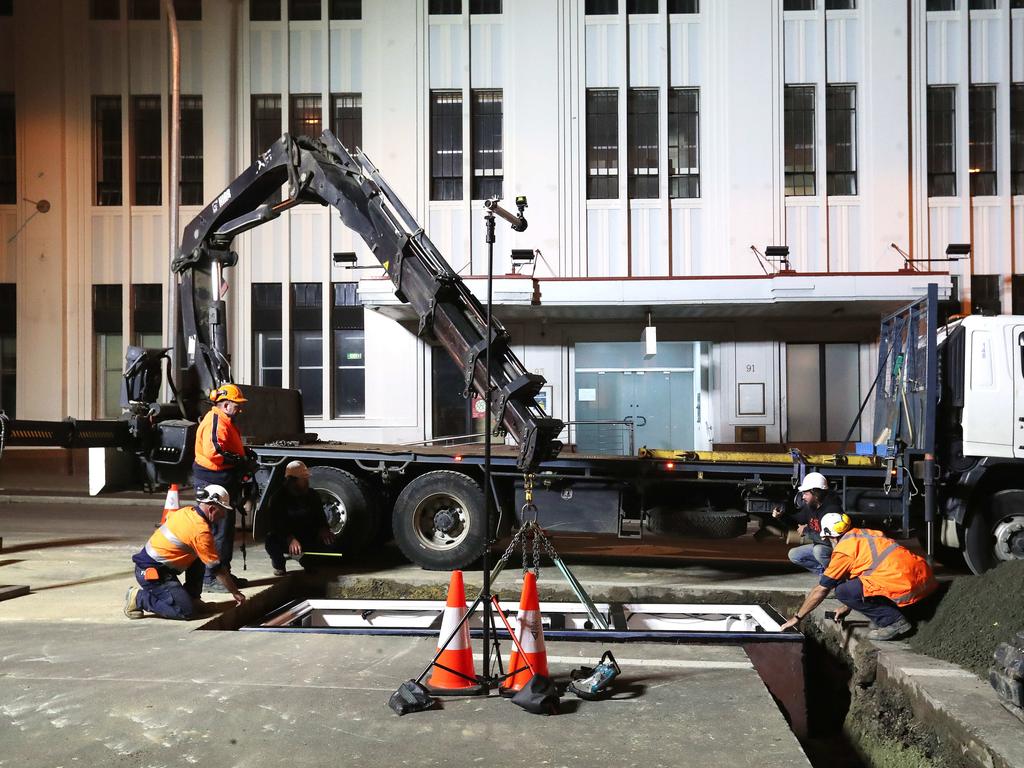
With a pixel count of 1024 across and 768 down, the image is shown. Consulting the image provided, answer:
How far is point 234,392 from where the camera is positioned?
809cm

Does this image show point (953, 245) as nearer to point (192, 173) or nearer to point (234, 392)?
point (234, 392)

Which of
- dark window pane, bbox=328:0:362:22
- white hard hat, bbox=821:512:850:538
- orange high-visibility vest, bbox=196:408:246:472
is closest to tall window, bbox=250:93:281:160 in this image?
dark window pane, bbox=328:0:362:22

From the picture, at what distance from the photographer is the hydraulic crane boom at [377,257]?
876 cm

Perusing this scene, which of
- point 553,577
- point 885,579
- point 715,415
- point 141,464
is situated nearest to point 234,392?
point 141,464

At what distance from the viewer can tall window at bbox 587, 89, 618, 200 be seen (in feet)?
61.2

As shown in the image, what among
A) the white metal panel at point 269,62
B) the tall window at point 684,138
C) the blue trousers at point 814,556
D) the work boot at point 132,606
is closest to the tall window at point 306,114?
the white metal panel at point 269,62

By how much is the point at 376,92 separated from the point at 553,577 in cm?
1344

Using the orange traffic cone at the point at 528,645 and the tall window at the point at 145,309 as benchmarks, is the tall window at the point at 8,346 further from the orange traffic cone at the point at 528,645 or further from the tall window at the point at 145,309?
the orange traffic cone at the point at 528,645

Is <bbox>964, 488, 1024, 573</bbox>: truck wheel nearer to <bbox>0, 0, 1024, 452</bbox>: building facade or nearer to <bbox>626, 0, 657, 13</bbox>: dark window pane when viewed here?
<bbox>0, 0, 1024, 452</bbox>: building facade

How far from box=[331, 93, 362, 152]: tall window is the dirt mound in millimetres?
16198

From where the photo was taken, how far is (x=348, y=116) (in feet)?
63.4

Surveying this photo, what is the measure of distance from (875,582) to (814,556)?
1.18m

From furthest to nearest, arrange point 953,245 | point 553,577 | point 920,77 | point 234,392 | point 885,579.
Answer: point 920,77 < point 953,245 < point 553,577 < point 234,392 < point 885,579

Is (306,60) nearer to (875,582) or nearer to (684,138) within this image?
(684,138)
